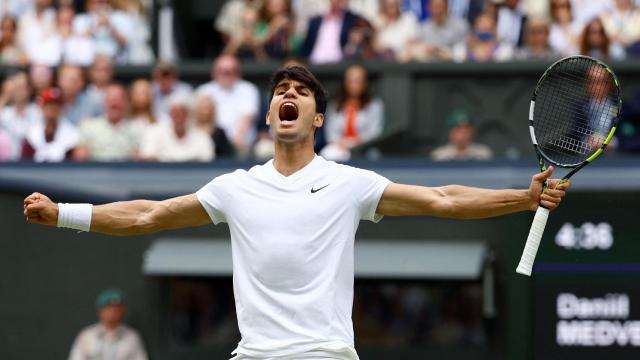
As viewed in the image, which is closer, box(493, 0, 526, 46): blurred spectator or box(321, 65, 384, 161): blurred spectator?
box(321, 65, 384, 161): blurred spectator

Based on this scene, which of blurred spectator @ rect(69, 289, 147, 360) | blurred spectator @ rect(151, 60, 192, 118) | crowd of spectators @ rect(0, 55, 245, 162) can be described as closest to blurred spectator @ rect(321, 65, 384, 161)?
crowd of spectators @ rect(0, 55, 245, 162)

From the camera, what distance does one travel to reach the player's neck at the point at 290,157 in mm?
6199

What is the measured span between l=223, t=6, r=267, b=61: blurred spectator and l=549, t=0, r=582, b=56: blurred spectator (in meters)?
2.60

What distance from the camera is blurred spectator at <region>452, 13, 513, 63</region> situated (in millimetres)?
12828

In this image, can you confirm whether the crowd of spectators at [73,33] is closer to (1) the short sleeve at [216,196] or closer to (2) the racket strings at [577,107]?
(2) the racket strings at [577,107]

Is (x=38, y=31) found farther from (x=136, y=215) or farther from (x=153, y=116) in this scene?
Result: (x=136, y=215)

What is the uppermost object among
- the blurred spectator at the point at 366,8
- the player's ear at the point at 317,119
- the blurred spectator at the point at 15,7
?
the blurred spectator at the point at 15,7

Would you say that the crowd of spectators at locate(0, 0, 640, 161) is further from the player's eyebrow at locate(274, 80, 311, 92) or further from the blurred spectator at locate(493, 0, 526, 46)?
the player's eyebrow at locate(274, 80, 311, 92)

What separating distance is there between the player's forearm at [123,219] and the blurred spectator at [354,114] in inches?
232

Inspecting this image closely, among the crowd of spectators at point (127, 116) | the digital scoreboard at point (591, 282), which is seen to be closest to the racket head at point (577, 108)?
the digital scoreboard at point (591, 282)

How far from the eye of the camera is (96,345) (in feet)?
39.0

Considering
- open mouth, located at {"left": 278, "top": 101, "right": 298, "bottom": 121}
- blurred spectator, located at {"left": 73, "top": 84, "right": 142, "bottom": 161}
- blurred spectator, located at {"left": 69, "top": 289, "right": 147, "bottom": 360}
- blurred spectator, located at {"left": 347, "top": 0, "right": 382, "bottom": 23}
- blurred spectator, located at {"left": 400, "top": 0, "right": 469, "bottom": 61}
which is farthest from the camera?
blurred spectator, located at {"left": 347, "top": 0, "right": 382, "bottom": 23}

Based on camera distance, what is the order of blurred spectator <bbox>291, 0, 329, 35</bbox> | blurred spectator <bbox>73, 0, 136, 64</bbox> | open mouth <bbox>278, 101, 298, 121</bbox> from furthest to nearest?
blurred spectator <bbox>73, 0, 136, 64</bbox>, blurred spectator <bbox>291, 0, 329, 35</bbox>, open mouth <bbox>278, 101, 298, 121</bbox>

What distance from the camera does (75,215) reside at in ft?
20.8
